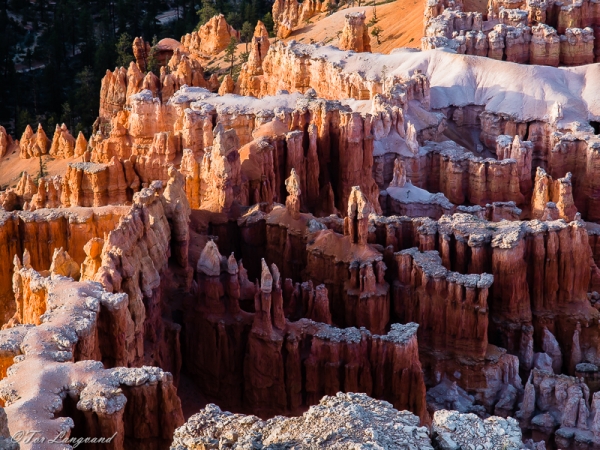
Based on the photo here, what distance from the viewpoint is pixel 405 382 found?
40750 mm

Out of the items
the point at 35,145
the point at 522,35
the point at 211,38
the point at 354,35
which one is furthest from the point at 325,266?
the point at 211,38

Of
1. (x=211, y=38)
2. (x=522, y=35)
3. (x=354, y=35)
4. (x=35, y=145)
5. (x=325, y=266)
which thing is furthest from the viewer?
(x=211, y=38)

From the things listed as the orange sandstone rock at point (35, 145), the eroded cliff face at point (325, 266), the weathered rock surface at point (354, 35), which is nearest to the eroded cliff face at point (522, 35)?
the weathered rock surface at point (354, 35)

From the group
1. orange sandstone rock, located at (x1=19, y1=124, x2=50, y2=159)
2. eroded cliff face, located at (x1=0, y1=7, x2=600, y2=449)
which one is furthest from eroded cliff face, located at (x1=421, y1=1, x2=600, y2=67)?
orange sandstone rock, located at (x1=19, y1=124, x2=50, y2=159)

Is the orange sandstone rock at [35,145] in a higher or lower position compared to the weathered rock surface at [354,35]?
lower

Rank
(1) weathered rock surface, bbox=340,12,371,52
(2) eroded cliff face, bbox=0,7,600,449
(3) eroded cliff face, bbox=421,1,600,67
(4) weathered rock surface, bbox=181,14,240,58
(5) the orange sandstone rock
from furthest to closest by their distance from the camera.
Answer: (4) weathered rock surface, bbox=181,14,240,58
(1) weathered rock surface, bbox=340,12,371,52
(3) eroded cliff face, bbox=421,1,600,67
(5) the orange sandstone rock
(2) eroded cliff face, bbox=0,7,600,449

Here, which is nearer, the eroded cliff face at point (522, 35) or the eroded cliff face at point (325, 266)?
the eroded cliff face at point (325, 266)

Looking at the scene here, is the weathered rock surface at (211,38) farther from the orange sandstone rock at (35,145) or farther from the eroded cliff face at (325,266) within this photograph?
the orange sandstone rock at (35,145)

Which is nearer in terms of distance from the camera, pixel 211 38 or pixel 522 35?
pixel 522 35

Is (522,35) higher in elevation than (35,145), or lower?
higher

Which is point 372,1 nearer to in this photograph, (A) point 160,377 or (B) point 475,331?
(B) point 475,331

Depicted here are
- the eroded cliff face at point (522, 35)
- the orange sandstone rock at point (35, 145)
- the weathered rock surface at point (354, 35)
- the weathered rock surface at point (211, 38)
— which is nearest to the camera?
the orange sandstone rock at point (35, 145)

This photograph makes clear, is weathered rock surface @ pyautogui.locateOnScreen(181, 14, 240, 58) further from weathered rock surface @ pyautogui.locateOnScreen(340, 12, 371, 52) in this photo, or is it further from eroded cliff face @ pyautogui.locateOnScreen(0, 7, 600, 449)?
eroded cliff face @ pyautogui.locateOnScreen(0, 7, 600, 449)

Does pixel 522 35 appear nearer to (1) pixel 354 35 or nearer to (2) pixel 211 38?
(1) pixel 354 35
